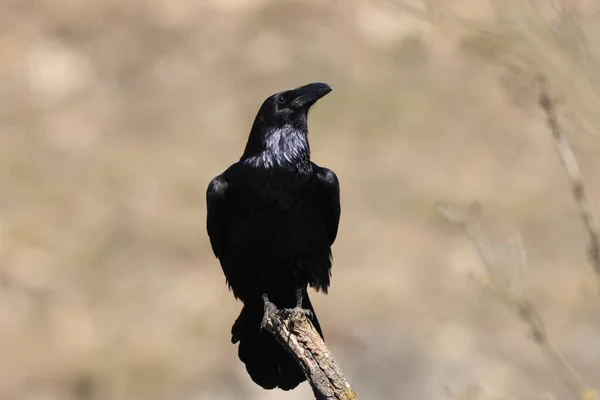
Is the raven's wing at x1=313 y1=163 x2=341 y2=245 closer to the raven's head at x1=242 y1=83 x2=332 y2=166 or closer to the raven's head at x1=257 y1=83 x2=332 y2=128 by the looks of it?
the raven's head at x1=242 y1=83 x2=332 y2=166

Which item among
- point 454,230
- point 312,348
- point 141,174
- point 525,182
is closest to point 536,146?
point 525,182

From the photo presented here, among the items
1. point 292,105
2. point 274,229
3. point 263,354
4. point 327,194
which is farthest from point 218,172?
point 274,229

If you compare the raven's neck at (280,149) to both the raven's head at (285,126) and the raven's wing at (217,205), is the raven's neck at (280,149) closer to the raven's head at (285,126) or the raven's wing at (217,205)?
the raven's head at (285,126)

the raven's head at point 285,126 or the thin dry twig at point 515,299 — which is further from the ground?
the raven's head at point 285,126

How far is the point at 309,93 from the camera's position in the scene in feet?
21.8

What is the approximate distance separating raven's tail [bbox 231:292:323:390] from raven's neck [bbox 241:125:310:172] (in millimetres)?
779

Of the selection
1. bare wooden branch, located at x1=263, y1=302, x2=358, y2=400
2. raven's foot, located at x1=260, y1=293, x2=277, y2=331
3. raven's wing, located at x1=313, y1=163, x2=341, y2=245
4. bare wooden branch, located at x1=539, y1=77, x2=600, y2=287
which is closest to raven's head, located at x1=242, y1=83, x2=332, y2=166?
raven's wing, located at x1=313, y1=163, x2=341, y2=245

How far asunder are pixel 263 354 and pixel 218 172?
8.98 meters

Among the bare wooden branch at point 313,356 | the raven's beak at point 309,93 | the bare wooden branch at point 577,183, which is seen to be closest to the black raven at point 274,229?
the raven's beak at point 309,93

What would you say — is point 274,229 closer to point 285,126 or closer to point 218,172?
point 285,126

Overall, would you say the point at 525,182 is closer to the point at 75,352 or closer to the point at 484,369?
the point at 484,369

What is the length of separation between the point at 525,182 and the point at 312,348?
11.6m

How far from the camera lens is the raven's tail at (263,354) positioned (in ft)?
20.9

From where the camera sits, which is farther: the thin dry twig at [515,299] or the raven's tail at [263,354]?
the raven's tail at [263,354]
